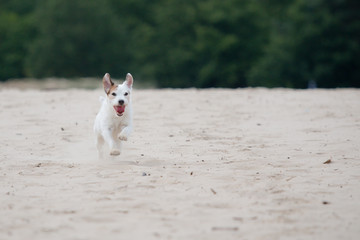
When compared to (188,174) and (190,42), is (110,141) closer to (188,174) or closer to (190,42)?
(188,174)

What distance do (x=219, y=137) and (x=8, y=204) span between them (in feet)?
16.7

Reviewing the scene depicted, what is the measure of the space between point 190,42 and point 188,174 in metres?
56.1

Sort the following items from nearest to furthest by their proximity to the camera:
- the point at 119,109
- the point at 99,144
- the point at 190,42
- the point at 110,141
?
the point at 110,141 < the point at 119,109 < the point at 99,144 < the point at 190,42

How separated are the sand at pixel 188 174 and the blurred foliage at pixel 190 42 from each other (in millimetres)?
36332

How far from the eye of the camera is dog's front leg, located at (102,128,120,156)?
867 centimetres

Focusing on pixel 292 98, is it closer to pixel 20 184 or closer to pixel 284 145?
pixel 284 145

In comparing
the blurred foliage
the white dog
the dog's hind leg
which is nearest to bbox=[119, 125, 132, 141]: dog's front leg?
the white dog

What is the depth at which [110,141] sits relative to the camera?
29.4ft

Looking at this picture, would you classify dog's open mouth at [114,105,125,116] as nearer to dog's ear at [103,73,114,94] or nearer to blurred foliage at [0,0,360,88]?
dog's ear at [103,73,114,94]

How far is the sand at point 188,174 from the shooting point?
5.94m

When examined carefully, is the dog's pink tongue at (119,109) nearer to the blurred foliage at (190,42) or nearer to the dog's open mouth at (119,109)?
the dog's open mouth at (119,109)

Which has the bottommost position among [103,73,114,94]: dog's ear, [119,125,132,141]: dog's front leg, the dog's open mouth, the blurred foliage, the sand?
the sand

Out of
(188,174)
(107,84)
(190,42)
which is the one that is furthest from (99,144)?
(190,42)

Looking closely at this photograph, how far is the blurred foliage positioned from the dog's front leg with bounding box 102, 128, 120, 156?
40856 mm
